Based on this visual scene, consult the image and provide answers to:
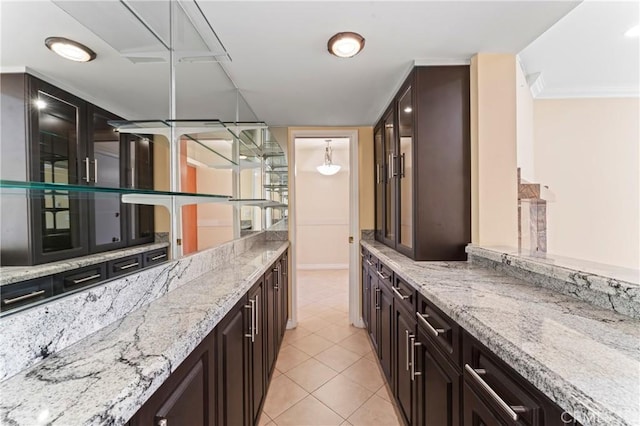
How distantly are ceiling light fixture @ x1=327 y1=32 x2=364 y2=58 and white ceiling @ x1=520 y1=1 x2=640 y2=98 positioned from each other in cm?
127

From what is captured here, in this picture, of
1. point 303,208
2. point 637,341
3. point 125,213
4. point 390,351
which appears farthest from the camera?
point 303,208

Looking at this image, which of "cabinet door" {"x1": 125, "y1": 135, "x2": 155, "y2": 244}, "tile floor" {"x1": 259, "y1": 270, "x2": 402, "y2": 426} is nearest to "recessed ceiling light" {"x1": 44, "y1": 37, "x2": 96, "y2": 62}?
"cabinet door" {"x1": 125, "y1": 135, "x2": 155, "y2": 244}

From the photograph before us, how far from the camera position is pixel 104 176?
2.90 feet

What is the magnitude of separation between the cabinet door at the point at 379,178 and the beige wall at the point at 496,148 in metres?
1.08

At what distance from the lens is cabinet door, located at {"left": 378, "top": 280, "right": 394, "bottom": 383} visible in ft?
6.38

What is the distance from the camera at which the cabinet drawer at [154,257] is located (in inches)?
44.0

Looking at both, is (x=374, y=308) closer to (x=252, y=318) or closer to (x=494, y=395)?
(x=252, y=318)

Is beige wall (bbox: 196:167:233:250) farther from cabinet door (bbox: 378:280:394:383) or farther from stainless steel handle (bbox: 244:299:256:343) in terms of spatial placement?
cabinet door (bbox: 378:280:394:383)

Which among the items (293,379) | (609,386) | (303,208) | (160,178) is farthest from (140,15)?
(303,208)

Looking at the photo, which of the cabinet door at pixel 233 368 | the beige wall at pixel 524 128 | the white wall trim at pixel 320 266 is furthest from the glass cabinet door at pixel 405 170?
the white wall trim at pixel 320 266

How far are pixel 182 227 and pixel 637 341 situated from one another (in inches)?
67.3

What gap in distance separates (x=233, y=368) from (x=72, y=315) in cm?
68

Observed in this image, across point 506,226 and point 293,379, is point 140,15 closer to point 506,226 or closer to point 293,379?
point 506,226

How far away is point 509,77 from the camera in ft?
5.76
